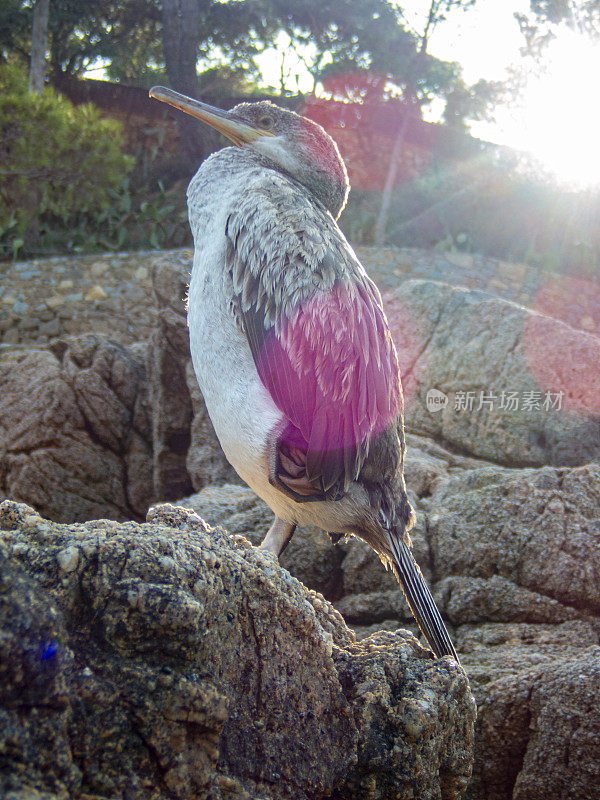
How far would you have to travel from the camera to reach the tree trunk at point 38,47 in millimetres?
15094

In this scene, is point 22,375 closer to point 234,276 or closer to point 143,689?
point 234,276

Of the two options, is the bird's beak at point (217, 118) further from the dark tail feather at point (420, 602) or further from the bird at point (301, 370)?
the dark tail feather at point (420, 602)

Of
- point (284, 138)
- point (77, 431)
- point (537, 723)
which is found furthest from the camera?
point (77, 431)

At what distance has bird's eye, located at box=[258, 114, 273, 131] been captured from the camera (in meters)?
3.96

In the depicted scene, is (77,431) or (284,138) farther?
(77,431)

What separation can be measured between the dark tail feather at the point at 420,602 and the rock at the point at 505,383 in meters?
2.60

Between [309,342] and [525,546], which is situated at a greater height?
[309,342]

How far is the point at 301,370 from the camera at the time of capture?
315 cm

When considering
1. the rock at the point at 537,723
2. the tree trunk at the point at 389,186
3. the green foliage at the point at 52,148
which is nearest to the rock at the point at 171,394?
the rock at the point at 537,723

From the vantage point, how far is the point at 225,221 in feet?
11.3

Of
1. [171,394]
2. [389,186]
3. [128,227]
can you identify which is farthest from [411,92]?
[171,394]

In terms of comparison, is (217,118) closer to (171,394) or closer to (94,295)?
(171,394)

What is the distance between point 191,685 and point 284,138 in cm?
303

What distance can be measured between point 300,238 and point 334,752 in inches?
82.4
